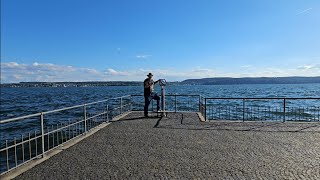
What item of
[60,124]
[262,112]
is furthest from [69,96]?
[60,124]

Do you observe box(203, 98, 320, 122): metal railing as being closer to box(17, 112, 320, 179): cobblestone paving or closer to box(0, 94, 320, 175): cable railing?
box(0, 94, 320, 175): cable railing

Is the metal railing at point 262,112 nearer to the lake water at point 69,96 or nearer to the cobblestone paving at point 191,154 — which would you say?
the cobblestone paving at point 191,154

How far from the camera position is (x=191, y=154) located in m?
7.46

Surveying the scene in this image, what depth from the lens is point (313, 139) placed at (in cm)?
918

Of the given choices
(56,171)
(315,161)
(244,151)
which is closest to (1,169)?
(56,171)

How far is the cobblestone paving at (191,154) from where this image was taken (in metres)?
5.96

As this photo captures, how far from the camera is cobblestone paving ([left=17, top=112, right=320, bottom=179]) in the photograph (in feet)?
19.6

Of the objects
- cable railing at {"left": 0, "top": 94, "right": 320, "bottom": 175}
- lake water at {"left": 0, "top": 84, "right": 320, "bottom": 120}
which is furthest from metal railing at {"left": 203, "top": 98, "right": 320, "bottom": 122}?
lake water at {"left": 0, "top": 84, "right": 320, "bottom": 120}

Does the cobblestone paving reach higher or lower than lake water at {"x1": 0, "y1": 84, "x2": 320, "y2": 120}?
higher

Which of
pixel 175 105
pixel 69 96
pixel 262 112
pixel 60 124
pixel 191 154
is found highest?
pixel 175 105

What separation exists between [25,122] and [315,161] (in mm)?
20124

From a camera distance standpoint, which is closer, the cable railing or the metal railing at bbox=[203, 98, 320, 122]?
the cable railing

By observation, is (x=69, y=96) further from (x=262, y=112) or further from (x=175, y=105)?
(x=175, y=105)

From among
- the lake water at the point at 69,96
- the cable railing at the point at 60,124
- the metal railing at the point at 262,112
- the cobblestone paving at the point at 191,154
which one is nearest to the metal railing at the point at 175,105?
the cable railing at the point at 60,124
